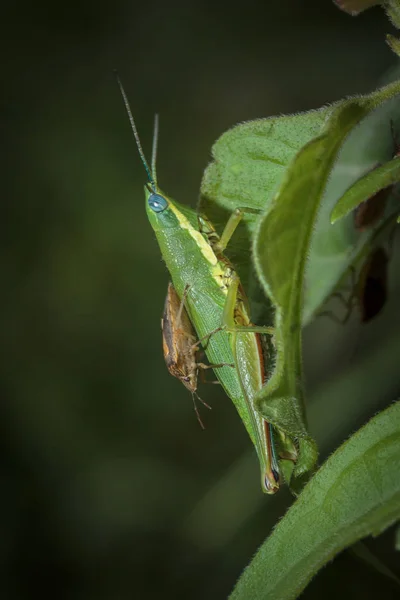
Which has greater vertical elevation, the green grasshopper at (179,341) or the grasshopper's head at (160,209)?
the grasshopper's head at (160,209)

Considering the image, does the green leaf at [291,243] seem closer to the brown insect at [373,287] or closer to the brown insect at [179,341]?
the brown insect at [179,341]

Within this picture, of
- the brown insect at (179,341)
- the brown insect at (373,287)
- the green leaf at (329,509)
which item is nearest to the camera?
the green leaf at (329,509)

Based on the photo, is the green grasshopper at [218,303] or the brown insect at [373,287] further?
the brown insect at [373,287]

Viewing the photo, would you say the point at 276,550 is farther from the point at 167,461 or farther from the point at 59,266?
the point at 59,266

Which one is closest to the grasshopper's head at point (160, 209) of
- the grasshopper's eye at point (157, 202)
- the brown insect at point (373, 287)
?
the grasshopper's eye at point (157, 202)

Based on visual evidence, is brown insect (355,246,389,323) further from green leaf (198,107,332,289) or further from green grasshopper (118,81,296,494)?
green leaf (198,107,332,289)

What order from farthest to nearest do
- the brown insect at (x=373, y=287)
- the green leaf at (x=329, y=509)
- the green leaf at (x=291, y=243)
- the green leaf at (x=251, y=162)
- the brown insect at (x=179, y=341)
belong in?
the brown insect at (x=373, y=287)
the brown insect at (x=179, y=341)
the green leaf at (x=251, y=162)
the green leaf at (x=329, y=509)
the green leaf at (x=291, y=243)

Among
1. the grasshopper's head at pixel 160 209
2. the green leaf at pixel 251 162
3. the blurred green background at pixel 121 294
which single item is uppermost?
the green leaf at pixel 251 162

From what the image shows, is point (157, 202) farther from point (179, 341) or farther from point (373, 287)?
point (373, 287)

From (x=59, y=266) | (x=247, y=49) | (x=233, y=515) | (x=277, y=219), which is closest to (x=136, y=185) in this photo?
(x=59, y=266)
